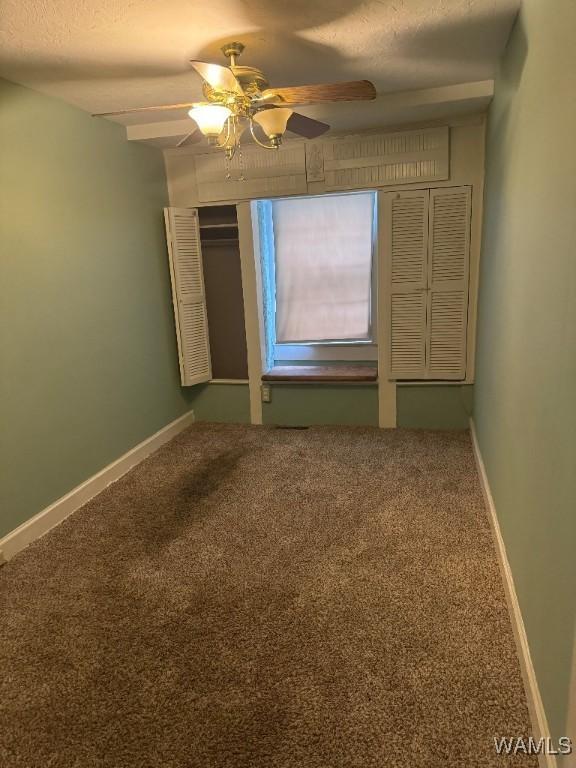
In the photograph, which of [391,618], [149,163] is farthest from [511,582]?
[149,163]

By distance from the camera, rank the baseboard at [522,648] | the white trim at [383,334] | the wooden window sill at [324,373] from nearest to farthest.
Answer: the baseboard at [522,648], the white trim at [383,334], the wooden window sill at [324,373]

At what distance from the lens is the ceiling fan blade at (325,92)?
6.31ft

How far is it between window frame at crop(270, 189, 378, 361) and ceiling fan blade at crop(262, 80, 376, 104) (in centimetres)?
179

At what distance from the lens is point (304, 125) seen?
229 centimetres

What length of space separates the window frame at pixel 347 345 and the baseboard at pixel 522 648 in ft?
6.08

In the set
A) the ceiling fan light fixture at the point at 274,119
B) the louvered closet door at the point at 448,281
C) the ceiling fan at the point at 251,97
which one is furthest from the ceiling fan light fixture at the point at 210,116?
the louvered closet door at the point at 448,281

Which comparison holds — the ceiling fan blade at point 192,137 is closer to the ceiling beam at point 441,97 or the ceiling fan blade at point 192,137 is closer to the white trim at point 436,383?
the ceiling beam at point 441,97

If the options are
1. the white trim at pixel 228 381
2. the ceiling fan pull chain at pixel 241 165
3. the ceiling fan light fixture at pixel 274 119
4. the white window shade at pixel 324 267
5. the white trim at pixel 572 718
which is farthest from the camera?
the white trim at pixel 228 381

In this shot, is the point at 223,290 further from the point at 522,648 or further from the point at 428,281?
the point at 522,648

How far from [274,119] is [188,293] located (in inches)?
78.8

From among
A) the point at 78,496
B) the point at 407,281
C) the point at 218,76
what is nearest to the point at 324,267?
the point at 407,281

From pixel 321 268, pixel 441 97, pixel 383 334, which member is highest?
pixel 441 97

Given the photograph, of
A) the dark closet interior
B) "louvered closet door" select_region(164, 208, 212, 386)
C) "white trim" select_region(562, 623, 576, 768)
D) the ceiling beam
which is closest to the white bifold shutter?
the ceiling beam

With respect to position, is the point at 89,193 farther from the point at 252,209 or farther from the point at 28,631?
the point at 28,631
